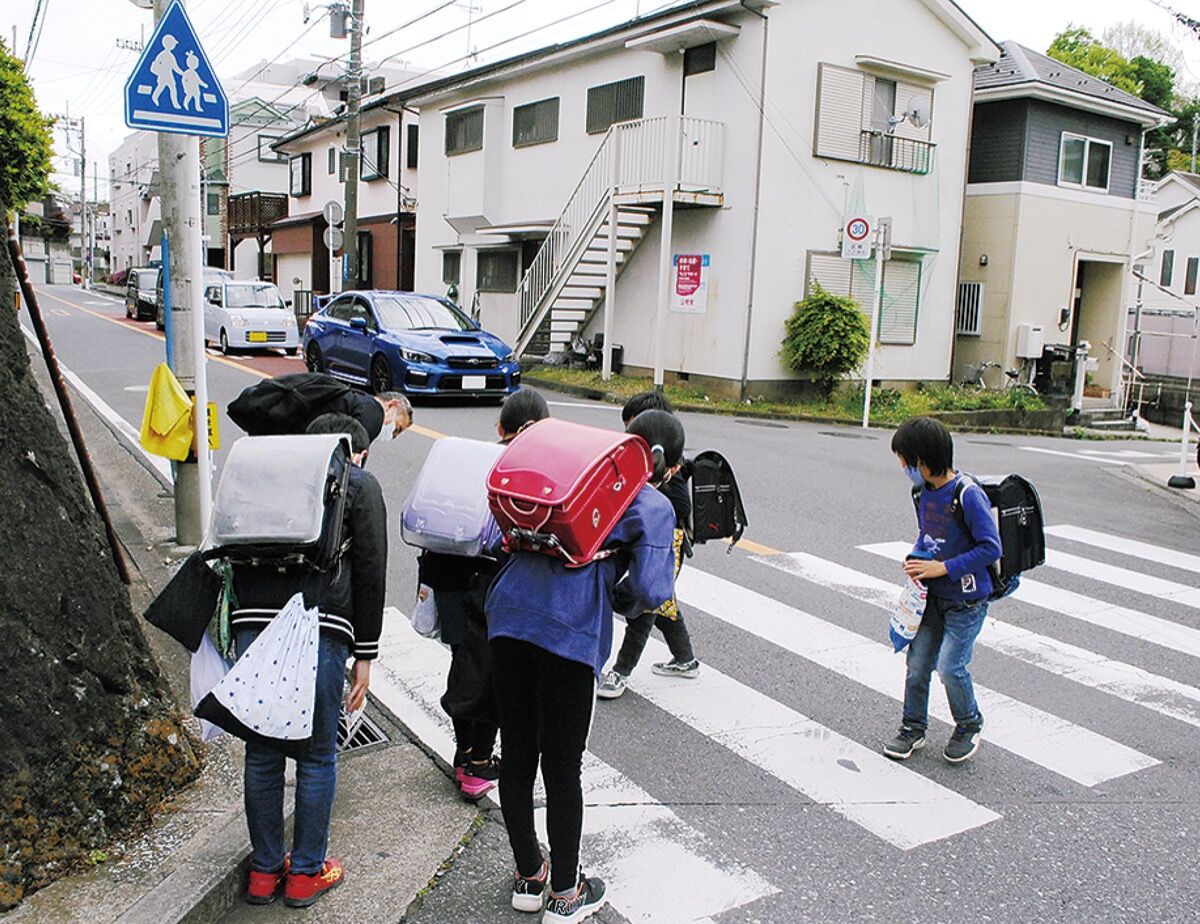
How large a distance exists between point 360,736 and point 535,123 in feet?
66.5

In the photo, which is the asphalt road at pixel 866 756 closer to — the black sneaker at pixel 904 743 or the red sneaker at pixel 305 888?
the black sneaker at pixel 904 743

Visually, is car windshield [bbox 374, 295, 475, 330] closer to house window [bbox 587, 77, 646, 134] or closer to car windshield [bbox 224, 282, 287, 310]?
house window [bbox 587, 77, 646, 134]

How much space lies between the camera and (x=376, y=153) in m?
30.7

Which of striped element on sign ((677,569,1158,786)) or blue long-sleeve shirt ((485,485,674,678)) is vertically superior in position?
blue long-sleeve shirt ((485,485,674,678))

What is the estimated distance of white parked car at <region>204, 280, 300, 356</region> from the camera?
23.0m

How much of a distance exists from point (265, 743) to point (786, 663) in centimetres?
340

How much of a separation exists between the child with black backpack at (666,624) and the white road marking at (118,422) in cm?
515

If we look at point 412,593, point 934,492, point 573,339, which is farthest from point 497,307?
point 934,492

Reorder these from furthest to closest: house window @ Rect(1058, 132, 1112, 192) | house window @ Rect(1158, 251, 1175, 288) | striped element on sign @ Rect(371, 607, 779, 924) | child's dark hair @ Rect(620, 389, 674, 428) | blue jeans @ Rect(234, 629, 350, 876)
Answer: house window @ Rect(1158, 251, 1175, 288)
house window @ Rect(1058, 132, 1112, 192)
child's dark hair @ Rect(620, 389, 674, 428)
striped element on sign @ Rect(371, 607, 779, 924)
blue jeans @ Rect(234, 629, 350, 876)

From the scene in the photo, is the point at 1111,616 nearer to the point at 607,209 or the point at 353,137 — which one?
the point at 607,209

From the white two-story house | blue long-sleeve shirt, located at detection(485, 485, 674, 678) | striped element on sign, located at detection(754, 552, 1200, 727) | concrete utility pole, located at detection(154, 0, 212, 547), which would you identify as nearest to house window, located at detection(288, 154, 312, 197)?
the white two-story house

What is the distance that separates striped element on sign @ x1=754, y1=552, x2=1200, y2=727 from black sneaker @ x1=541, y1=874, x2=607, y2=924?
11.5ft

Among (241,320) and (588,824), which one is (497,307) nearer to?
(241,320)

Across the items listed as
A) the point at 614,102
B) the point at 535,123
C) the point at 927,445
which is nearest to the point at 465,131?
the point at 535,123
